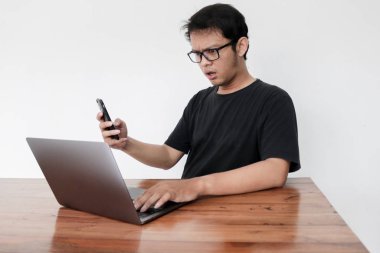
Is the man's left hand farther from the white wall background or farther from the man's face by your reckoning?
the white wall background

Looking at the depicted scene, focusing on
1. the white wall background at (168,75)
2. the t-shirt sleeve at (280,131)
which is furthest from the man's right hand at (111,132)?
the white wall background at (168,75)

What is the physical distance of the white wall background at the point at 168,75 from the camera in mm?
1831

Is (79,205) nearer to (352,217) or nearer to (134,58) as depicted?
(134,58)

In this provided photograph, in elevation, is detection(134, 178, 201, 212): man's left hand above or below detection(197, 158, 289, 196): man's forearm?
above

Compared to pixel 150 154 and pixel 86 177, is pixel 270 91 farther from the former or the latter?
pixel 86 177

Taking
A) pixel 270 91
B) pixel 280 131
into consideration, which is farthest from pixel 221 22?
pixel 280 131

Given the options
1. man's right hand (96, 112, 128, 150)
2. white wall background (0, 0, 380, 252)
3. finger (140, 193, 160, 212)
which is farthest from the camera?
white wall background (0, 0, 380, 252)

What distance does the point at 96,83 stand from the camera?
2139 millimetres

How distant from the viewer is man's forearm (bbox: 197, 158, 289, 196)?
93 cm

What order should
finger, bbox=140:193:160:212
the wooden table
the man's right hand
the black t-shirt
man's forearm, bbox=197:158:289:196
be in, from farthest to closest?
1. the black t-shirt
2. the man's right hand
3. man's forearm, bbox=197:158:289:196
4. finger, bbox=140:193:160:212
5. the wooden table

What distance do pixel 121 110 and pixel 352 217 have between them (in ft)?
4.42

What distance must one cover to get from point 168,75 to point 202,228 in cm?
142

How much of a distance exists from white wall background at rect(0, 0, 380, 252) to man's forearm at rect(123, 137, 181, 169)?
0.50 meters

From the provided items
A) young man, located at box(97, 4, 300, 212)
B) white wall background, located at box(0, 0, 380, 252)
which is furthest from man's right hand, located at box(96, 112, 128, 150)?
white wall background, located at box(0, 0, 380, 252)
